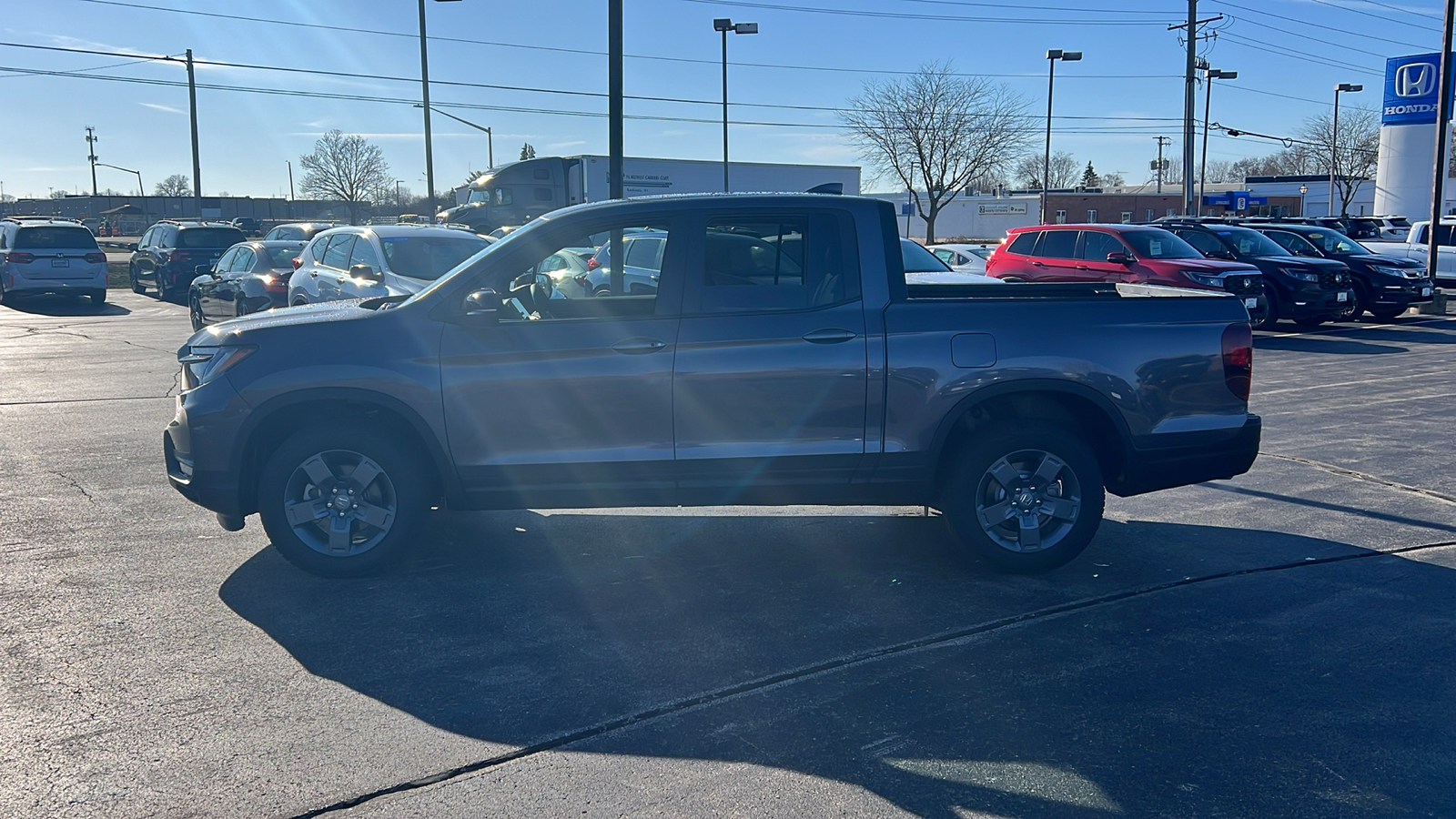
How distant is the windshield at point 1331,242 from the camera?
21.0m

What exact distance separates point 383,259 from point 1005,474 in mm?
8925

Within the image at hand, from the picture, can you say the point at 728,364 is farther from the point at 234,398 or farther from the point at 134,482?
the point at 134,482

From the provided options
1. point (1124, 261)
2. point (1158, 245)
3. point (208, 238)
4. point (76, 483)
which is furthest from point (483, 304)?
point (208, 238)

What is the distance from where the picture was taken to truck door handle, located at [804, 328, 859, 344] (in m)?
5.46

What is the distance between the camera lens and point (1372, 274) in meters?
20.3

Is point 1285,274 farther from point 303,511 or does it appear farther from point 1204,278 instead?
point 303,511

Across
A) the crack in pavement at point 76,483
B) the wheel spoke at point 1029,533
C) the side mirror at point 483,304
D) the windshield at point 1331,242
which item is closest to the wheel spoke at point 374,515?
the side mirror at point 483,304

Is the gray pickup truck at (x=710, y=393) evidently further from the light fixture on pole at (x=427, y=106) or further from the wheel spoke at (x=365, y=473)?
the light fixture on pole at (x=427, y=106)

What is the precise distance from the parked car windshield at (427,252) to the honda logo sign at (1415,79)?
159 feet

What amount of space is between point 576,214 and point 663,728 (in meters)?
2.74

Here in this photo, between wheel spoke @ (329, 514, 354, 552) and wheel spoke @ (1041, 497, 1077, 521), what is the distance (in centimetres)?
351

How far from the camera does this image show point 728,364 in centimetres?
545

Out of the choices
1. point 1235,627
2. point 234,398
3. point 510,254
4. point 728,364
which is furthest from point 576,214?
point 1235,627

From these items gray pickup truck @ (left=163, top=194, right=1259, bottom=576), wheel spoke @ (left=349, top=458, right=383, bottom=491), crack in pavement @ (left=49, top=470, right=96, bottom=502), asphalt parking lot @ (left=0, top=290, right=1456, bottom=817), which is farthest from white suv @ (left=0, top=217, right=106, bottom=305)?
wheel spoke @ (left=349, top=458, right=383, bottom=491)
